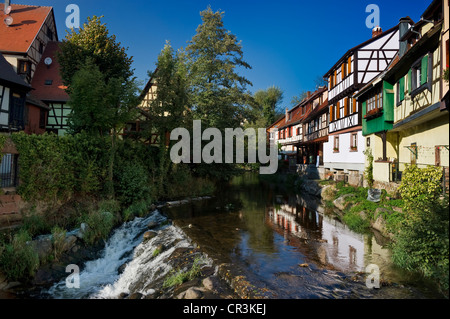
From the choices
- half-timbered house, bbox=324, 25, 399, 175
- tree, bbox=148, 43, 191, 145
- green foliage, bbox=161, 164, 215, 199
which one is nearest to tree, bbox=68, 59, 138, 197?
tree, bbox=148, 43, 191, 145

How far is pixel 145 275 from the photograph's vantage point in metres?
9.11

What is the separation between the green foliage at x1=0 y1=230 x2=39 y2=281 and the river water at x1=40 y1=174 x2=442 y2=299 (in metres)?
1.05

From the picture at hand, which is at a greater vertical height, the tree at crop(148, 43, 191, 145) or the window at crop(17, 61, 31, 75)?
the window at crop(17, 61, 31, 75)

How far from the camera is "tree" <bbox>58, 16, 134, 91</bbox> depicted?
2219cm

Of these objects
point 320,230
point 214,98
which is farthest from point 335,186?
point 214,98

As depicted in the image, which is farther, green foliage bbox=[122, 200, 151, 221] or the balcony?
the balcony

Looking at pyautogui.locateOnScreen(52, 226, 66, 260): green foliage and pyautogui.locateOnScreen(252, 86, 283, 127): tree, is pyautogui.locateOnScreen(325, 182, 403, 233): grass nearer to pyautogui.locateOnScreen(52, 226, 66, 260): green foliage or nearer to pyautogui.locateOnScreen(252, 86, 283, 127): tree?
pyautogui.locateOnScreen(52, 226, 66, 260): green foliage

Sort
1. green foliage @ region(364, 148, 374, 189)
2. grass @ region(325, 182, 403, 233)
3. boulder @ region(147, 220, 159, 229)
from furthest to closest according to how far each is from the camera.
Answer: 1. green foliage @ region(364, 148, 374, 189)
2. boulder @ region(147, 220, 159, 229)
3. grass @ region(325, 182, 403, 233)

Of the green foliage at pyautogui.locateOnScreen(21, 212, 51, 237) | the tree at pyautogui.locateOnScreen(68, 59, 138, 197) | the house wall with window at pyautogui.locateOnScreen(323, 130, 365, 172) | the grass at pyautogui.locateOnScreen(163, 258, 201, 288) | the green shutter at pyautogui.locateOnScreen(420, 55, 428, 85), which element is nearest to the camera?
the grass at pyautogui.locateOnScreen(163, 258, 201, 288)

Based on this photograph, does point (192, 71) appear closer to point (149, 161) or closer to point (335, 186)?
point (149, 161)

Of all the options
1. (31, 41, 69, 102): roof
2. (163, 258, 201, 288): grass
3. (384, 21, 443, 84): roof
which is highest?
(31, 41, 69, 102): roof

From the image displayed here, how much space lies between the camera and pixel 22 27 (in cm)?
2886

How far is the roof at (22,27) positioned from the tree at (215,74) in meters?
15.3
